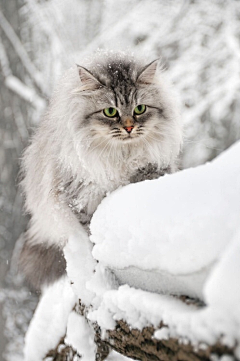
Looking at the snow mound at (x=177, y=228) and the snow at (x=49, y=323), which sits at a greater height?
the snow mound at (x=177, y=228)

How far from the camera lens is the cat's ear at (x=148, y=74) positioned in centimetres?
245

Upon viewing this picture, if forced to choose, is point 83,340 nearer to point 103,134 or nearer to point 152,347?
point 152,347

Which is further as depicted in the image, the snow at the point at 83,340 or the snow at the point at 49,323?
the snow at the point at 49,323

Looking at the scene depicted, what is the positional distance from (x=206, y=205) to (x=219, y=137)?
4653 millimetres

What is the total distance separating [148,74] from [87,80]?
0.40 metres

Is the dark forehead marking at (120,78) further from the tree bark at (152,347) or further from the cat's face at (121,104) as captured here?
the tree bark at (152,347)

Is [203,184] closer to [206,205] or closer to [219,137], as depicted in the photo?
[206,205]

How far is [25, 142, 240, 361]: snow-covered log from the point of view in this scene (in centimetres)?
93

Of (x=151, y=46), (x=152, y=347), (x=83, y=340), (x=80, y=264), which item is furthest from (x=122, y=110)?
(x=151, y=46)

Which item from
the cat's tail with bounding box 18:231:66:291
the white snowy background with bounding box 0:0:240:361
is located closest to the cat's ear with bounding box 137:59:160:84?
the cat's tail with bounding box 18:231:66:291

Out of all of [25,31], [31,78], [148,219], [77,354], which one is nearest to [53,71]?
[31,78]

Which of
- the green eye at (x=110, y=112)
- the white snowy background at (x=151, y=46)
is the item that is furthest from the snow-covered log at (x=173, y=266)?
the white snowy background at (x=151, y=46)

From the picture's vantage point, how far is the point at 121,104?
92.4 inches

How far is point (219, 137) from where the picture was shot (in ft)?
18.3
